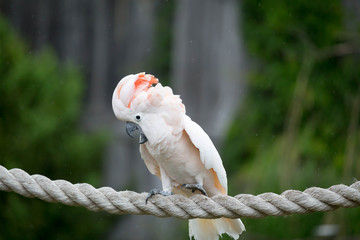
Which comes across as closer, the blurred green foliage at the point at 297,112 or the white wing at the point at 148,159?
the white wing at the point at 148,159

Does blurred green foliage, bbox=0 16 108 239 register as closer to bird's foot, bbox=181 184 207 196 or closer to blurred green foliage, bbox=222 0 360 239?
blurred green foliage, bbox=222 0 360 239

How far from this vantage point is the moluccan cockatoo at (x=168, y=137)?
1365 millimetres

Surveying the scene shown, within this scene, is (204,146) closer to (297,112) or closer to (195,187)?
(195,187)

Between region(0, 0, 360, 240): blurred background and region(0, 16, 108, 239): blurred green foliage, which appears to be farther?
region(0, 16, 108, 239): blurred green foliage

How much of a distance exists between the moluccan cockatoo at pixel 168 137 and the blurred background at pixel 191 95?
4.41 ft

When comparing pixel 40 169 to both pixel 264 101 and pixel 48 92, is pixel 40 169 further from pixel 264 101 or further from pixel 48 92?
pixel 264 101

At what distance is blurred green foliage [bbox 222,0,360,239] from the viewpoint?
9.37 ft

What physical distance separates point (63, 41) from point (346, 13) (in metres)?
2.35

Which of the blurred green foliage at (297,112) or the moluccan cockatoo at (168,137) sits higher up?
the blurred green foliage at (297,112)

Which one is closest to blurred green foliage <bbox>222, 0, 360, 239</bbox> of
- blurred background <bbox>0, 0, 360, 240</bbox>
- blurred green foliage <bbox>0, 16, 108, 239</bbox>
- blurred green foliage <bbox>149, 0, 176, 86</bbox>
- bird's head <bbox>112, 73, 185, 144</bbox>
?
blurred background <bbox>0, 0, 360, 240</bbox>

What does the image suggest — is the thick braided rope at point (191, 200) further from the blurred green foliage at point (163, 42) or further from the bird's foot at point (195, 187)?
the blurred green foliage at point (163, 42)

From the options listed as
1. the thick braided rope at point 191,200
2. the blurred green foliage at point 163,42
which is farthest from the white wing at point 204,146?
the blurred green foliage at point 163,42

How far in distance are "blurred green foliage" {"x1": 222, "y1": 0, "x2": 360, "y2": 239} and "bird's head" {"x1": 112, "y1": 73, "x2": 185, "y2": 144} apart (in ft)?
5.07

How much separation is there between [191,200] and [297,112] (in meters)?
1.77
